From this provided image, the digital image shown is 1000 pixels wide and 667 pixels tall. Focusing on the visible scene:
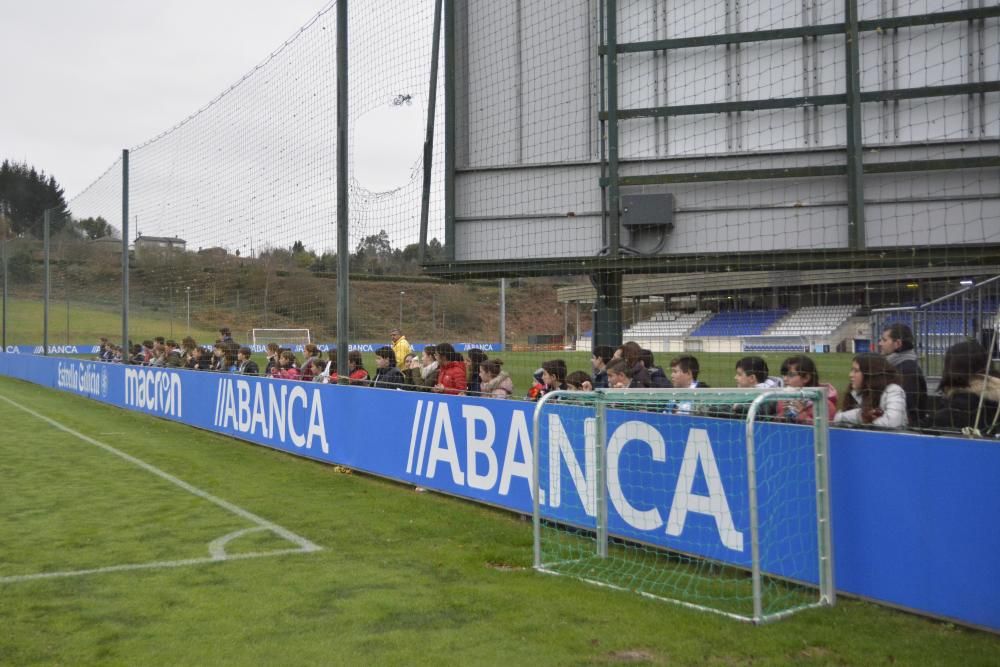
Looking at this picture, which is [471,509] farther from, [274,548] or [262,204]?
[262,204]

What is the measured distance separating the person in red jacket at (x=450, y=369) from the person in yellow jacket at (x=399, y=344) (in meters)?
3.59

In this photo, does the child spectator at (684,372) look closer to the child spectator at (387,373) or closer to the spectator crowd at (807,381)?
the spectator crowd at (807,381)

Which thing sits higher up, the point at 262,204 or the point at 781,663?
the point at 262,204

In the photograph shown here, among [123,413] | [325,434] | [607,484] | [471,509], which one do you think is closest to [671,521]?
[607,484]

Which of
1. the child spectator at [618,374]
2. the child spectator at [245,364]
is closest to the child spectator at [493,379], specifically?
the child spectator at [618,374]

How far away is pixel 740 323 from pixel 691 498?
3632 mm

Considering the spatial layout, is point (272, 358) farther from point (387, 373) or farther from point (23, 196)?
point (23, 196)

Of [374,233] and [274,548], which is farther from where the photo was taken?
[374,233]

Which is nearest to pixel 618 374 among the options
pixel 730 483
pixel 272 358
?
pixel 730 483

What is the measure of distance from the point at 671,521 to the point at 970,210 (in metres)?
4.10

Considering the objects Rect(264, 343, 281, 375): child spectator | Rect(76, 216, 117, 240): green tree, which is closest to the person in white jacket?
Rect(264, 343, 281, 375): child spectator

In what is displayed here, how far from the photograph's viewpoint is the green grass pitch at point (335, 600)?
433cm

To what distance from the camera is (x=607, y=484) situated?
6.39 meters

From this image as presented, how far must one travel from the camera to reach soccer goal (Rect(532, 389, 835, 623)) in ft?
16.7
